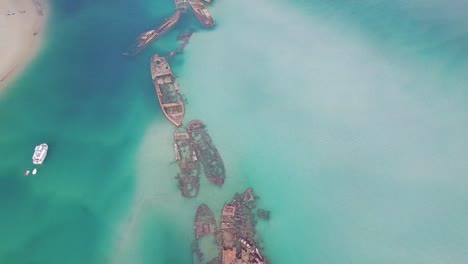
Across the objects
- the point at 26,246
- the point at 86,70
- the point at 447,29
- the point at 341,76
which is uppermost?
the point at 447,29

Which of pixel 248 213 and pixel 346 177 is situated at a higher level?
pixel 346 177

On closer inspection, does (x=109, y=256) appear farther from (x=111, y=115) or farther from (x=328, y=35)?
(x=328, y=35)

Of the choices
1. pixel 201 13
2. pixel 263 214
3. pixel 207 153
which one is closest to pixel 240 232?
pixel 263 214

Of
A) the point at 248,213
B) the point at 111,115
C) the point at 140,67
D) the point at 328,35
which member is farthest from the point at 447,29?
the point at 111,115

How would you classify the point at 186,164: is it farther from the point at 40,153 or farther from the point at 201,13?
the point at 201,13

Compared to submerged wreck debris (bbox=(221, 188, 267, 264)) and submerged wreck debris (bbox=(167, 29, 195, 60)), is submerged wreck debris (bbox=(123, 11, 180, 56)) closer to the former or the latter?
submerged wreck debris (bbox=(167, 29, 195, 60))

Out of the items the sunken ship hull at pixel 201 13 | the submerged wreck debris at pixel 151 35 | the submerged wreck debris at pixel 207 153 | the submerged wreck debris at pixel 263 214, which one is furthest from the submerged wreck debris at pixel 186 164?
the sunken ship hull at pixel 201 13
